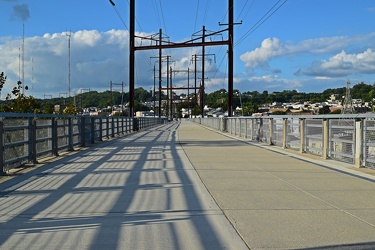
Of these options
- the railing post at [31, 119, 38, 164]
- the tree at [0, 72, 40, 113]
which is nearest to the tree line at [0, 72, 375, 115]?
the tree at [0, 72, 40, 113]

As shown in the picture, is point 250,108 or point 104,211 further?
point 250,108

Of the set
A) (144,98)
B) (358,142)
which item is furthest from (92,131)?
(144,98)

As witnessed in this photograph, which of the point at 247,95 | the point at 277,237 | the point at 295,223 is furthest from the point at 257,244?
the point at 247,95

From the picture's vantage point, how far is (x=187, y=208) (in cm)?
703

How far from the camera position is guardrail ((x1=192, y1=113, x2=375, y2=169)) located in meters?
11.4

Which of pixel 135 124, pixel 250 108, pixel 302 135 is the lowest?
pixel 135 124

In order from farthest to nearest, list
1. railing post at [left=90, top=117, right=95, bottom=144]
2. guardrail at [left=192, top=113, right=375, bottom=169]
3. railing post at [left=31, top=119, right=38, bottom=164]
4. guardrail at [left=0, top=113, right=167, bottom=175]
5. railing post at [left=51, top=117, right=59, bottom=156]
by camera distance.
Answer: railing post at [left=90, top=117, right=95, bottom=144] → railing post at [left=51, top=117, right=59, bottom=156] → railing post at [left=31, top=119, right=38, bottom=164] → guardrail at [left=192, top=113, right=375, bottom=169] → guardrail at [left=0, top=113, right=167, bottom=175]

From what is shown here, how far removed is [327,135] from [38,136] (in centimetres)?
886

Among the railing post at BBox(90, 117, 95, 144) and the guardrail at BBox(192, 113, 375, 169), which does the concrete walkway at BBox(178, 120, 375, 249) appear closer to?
the guardrail at BBox(192, 113, 375, 169)

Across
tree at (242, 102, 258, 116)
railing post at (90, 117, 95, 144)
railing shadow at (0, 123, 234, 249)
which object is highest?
tree at (242, 102, 258, 116)

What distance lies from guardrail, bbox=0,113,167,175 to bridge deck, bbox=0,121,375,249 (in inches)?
32.9

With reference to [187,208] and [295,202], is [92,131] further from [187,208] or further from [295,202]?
[295,202]

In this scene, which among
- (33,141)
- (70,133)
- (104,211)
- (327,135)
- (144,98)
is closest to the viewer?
(104,211)

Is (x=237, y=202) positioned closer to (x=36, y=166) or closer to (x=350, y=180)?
(x=350, y=180)
